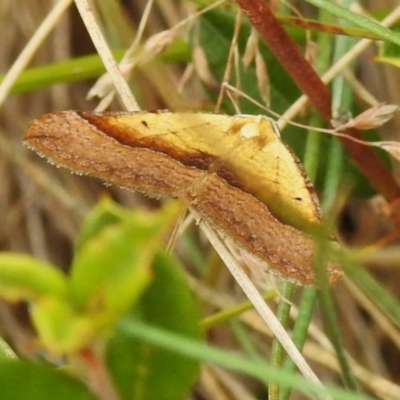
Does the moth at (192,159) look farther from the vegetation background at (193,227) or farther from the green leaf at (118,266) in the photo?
the green leaf at (118,266)

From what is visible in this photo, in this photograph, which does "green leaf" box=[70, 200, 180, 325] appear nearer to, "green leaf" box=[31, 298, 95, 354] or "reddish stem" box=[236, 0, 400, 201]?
"green leaf" box=[31, 298, 95, 354]

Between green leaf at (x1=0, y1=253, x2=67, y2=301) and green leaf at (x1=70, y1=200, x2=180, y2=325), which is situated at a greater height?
green leaf at (x1=0, y1=253, x2=67, y2=301)

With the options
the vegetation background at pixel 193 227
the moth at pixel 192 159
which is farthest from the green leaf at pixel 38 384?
the moth at pixel 192 159

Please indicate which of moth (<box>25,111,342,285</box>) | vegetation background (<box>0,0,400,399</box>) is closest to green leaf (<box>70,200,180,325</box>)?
vegetation background (<box>0,0,400,399</box>)

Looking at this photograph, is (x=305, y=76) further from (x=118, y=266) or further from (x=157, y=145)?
(x=118, y=266)

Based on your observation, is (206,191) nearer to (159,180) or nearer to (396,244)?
(159,180)

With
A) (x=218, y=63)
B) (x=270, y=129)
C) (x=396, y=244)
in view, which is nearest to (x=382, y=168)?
(x=270, y=129)
